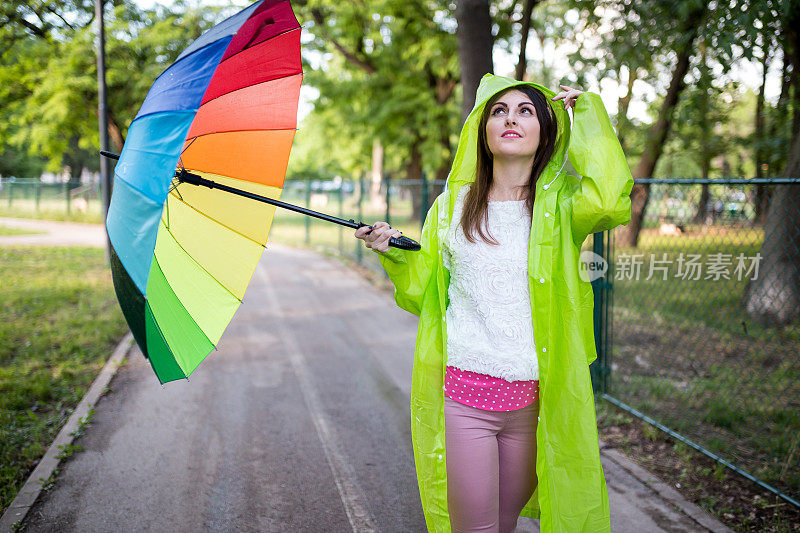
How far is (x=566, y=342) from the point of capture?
6.97 ft

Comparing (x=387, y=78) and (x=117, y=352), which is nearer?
(x=117, y=352)

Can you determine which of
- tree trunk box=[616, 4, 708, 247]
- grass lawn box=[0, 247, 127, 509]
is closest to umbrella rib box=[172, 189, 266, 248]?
grass lawn box=[0, 247, 127, 509]

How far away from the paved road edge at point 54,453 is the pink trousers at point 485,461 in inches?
99.2

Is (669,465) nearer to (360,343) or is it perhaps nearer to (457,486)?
(457,486)

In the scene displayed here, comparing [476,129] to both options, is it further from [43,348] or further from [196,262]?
[43,348]

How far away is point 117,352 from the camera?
6262 millimetres

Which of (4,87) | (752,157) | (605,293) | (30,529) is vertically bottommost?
(30,529)

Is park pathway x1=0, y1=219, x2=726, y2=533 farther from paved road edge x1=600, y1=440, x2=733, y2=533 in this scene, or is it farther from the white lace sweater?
the white lace sweater

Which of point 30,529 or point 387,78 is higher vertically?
point 387,78

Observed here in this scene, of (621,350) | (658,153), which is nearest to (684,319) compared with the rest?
(621,350)

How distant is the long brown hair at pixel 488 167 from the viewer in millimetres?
2229

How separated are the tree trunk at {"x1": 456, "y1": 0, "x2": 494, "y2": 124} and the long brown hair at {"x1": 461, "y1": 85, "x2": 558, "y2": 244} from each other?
4128 mm

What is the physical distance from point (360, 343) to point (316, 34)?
42.4ft

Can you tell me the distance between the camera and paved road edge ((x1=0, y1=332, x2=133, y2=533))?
321cm
